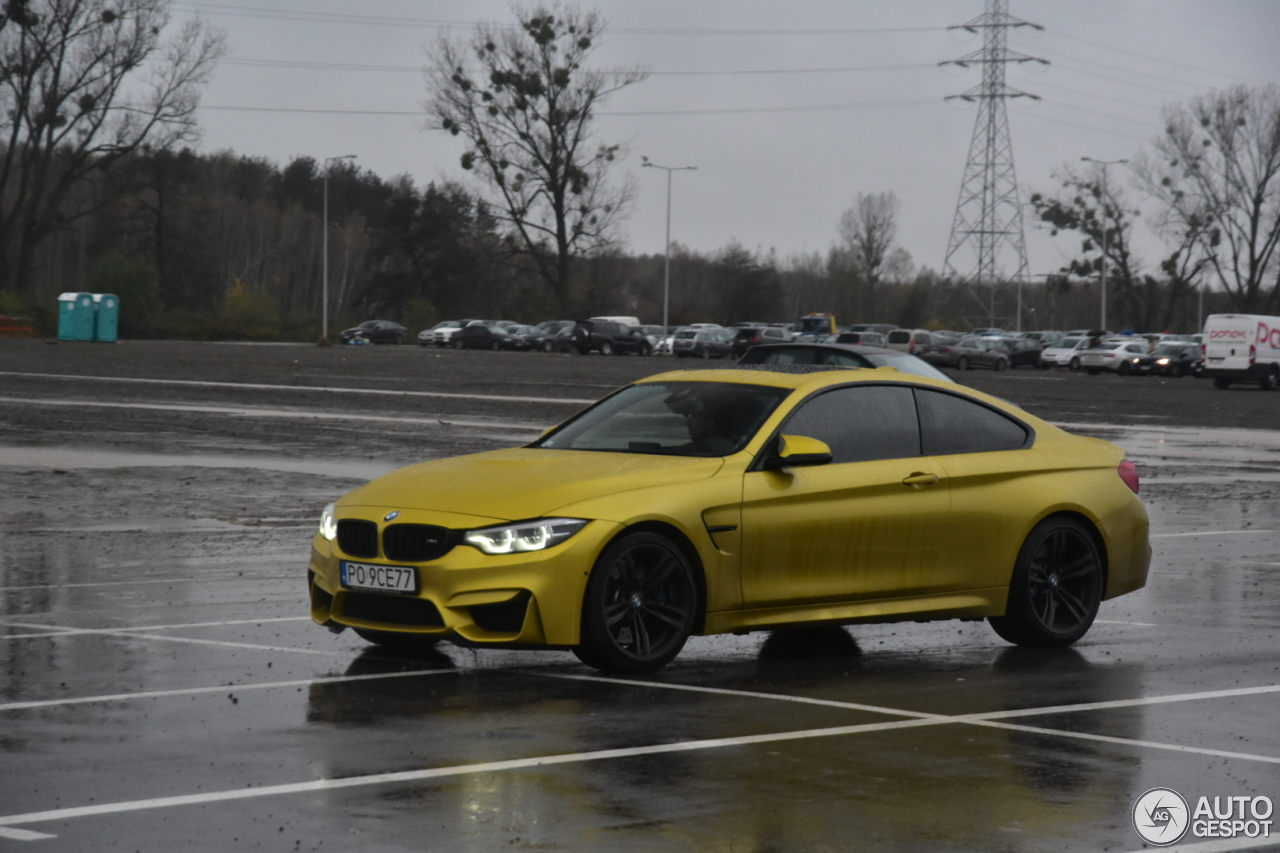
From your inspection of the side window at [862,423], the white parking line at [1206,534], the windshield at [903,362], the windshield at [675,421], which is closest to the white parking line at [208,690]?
the windshield at [675,421]

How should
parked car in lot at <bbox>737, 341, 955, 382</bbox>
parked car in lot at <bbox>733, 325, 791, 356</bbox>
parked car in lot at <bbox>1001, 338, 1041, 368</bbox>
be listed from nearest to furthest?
parked car in lot at <bbox>737, 341, 955, 382</bbox>
parked car in lot at <bbox>1001, 338, 1041, 368</bbox>
parked car in lot at <bbox>733, 325, 791, 356</bbox>

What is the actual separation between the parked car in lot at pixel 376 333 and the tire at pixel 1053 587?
283 ft

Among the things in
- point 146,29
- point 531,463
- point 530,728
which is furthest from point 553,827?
point 146,29

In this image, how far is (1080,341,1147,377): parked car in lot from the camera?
231 feet

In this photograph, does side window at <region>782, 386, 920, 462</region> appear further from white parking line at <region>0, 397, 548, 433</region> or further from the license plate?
white parking line at <region>0, 397, 548, 433</region>

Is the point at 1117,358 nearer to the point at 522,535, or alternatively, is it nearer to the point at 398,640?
the point at 398,640

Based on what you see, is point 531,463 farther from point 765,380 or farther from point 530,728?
point 530,728

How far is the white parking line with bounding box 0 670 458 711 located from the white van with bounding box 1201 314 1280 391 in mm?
48968

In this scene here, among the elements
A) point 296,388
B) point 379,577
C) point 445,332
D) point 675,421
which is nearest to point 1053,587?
point 675,421

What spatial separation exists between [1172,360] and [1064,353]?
10190mm

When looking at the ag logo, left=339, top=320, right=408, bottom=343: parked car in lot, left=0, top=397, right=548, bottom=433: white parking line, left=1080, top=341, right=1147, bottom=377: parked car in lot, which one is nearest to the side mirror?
the ag logo

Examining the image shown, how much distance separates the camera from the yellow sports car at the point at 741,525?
24.7 ft

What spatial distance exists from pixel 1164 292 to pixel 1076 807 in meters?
125

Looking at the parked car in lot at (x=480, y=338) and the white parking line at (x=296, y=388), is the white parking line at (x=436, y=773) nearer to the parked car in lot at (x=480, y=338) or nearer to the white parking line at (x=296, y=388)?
the white parking line at (x=296, y=388)
